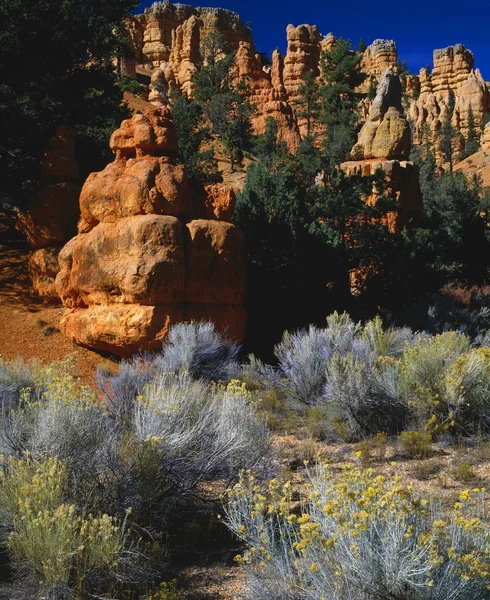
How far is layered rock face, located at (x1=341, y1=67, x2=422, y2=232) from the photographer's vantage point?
17.2 m

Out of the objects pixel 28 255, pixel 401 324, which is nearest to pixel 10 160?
pixel 28 255

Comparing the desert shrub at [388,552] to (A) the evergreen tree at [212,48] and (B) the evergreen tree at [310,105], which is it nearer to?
(B) the evergreen tree at [310,105]

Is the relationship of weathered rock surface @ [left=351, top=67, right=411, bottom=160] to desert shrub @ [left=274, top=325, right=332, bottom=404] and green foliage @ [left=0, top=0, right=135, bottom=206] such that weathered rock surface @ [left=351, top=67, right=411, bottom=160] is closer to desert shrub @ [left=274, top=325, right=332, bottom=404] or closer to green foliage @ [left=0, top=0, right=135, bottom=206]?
green foliage @ [left=0, top=0, right=135, bottom=206]

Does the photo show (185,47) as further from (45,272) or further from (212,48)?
(45,272)

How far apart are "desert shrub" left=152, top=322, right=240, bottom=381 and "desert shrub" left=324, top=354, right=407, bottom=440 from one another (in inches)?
99.2

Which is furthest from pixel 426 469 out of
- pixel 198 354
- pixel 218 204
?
pixel 218 204

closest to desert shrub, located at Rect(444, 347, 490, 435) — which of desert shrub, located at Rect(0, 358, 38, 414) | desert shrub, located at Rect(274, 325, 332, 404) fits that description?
desert shrub, located at Rect(274, 325, 332, 404)

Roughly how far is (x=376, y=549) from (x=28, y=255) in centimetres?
A: 1256

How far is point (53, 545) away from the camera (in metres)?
3.04

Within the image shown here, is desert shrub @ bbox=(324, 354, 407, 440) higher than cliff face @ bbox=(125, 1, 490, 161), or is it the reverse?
cliff face @ bbox=(125, 1, 490, 161)

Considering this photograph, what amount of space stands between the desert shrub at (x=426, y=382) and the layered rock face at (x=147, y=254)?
419 cm

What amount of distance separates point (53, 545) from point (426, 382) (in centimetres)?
482

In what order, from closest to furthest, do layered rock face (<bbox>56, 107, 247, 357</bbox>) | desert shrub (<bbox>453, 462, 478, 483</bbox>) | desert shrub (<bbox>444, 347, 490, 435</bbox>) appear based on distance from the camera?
desert shrub (<bbox>453, 462, 478, 483</bbox>) → desert shrub (<bbox>444, 347, 490, 435</bbox>) → layered rock face (<bbox>56, 107, 247, 357</bbox>)

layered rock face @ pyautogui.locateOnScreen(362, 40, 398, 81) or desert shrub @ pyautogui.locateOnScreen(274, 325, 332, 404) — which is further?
layered rock face @ pyautogui.locateOnScreen(362, 40, 398, 81)
